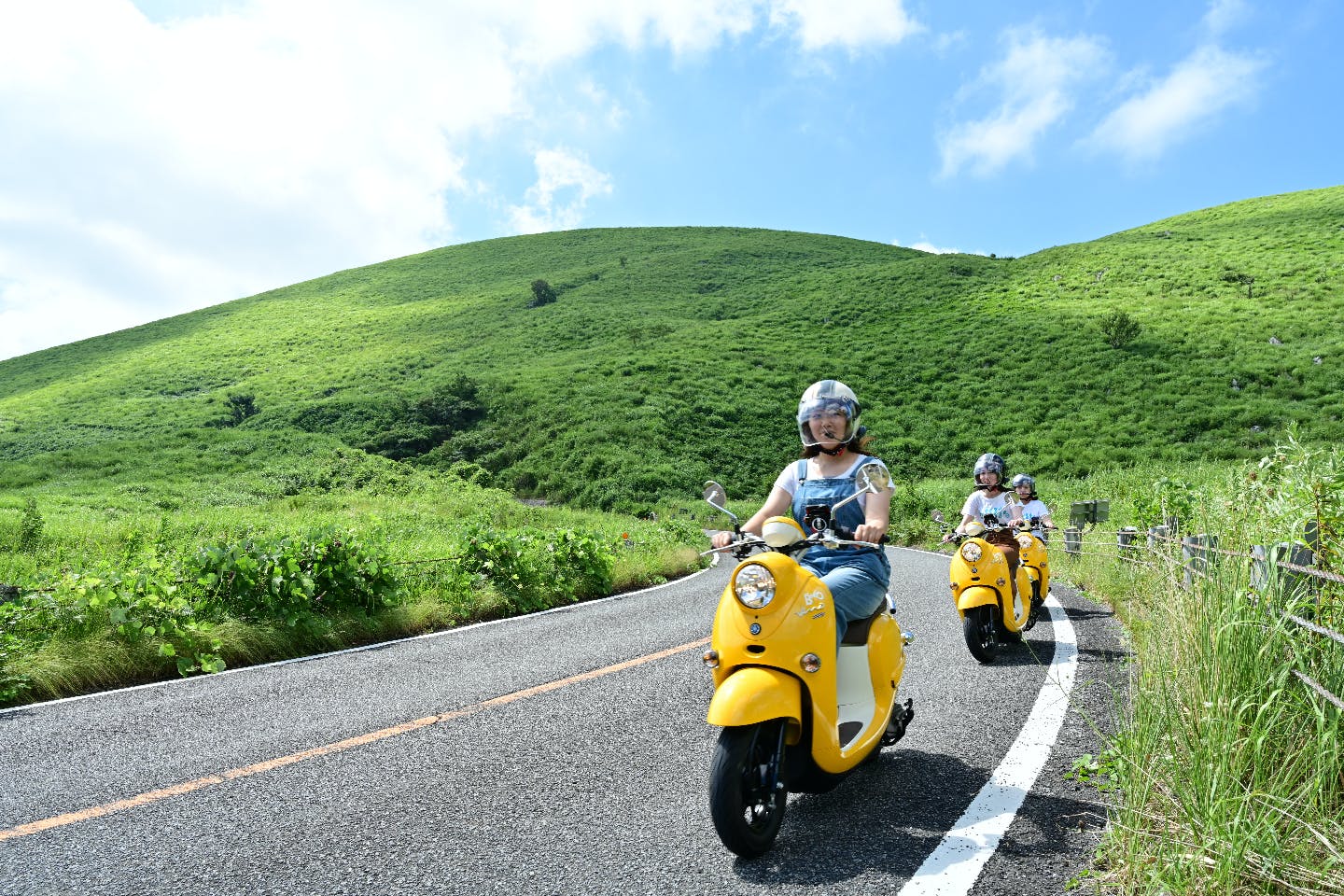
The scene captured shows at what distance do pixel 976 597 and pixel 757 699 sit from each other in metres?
4.28

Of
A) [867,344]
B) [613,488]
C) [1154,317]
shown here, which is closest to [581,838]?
[613,488]

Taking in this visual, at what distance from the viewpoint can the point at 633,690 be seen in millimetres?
5891

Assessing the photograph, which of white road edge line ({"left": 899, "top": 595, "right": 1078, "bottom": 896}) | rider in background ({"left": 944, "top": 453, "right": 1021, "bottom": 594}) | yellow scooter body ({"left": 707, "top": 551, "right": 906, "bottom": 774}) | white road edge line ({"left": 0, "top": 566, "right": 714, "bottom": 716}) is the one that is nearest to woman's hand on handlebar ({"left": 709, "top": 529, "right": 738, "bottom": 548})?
yellow scooter body ({"left": 707, "top": 551, "right": 906, "bottom": 774})

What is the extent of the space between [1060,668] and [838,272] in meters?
67.9

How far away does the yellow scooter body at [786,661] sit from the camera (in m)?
3.26

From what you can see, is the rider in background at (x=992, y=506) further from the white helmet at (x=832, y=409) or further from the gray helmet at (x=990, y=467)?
the white helmet at (x=832, y=409)

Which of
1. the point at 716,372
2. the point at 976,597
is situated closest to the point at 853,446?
the point at 976,597

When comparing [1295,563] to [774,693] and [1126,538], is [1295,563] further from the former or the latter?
[1126,538]

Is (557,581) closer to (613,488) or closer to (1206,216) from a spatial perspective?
(613,488)

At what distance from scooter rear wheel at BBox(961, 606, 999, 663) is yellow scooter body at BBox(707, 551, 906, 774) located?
3.43 m

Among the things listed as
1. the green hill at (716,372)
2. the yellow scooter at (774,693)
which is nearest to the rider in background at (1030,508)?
the yellow scooter at (774,693)

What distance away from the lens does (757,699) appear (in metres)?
3.21

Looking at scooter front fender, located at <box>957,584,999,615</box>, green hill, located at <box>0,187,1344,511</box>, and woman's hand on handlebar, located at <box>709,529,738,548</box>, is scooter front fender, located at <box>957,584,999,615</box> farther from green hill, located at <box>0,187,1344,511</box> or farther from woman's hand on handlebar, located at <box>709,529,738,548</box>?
green hill, located at <box>0,187,1344,511</box>

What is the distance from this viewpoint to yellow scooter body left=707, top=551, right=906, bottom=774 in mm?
3262
